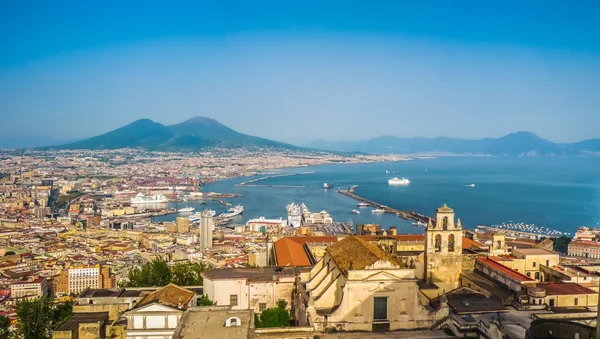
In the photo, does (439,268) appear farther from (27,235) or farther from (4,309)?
(27,235)

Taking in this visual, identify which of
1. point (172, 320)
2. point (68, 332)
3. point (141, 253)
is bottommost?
point (141, 253)

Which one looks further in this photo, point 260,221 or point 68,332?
point 260,221

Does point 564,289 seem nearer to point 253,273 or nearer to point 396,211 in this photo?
point 253,273

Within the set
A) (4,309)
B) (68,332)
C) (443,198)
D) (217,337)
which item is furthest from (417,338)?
(443,198)

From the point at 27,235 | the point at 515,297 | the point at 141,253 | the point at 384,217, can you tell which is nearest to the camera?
the point at 515,297

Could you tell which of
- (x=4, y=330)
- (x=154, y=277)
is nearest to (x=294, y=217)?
(x=154, y=277)

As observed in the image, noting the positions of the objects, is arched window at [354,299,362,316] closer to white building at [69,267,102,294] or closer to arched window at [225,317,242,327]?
arched window at [225,317,242,327]
